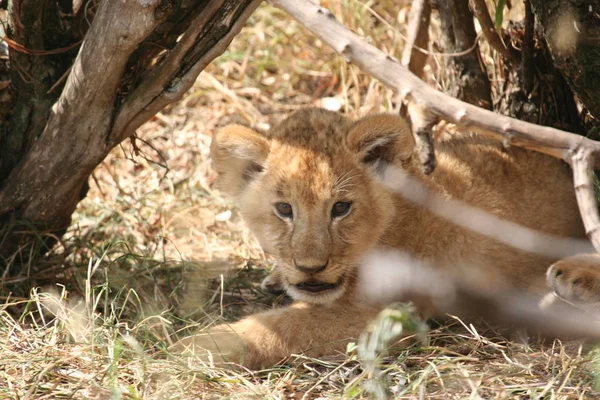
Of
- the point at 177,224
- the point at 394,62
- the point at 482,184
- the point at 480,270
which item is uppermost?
the point at 394,62

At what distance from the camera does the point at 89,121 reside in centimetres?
439

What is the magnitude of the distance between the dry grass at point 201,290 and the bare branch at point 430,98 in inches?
39.3

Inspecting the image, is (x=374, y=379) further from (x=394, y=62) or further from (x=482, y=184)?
(x=394, y=62)

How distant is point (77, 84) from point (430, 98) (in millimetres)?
1841

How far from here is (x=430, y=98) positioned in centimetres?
439

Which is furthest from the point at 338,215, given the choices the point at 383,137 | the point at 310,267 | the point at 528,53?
the point at 528,53

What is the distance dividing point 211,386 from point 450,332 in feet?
4.25

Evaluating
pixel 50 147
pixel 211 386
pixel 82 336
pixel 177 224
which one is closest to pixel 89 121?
pixel 50 147

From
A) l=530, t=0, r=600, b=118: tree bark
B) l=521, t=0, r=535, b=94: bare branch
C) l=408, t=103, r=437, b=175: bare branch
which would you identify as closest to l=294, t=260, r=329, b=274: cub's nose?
l=408, t=103, r=437, b=175: bare branch

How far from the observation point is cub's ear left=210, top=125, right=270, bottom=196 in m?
4.21

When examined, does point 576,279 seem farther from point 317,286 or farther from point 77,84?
point 77,84

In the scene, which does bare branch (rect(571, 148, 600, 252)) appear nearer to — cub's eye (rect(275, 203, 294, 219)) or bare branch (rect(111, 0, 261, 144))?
cub's eye (rect(275, 203, 294, 219))

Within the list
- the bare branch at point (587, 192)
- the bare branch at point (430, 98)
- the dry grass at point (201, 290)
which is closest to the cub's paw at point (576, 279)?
the bare branch at point (587, 192)

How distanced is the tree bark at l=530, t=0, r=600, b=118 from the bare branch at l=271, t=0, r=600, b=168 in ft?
0.90
